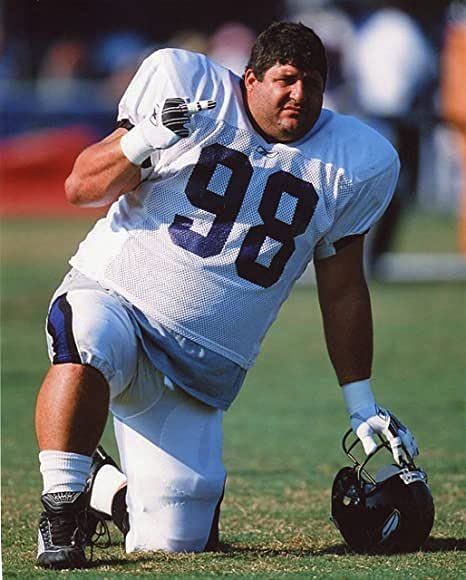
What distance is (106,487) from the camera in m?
4.57

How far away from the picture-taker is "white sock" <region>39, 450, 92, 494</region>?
3.93 meters

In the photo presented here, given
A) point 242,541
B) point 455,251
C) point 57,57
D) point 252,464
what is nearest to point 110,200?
point 242,541

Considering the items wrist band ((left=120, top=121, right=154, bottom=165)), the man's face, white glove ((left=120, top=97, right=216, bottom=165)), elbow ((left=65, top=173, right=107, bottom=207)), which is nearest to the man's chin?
the man's face

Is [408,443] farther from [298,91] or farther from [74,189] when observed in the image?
[74,189]

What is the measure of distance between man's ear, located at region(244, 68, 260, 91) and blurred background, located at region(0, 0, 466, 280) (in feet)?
22.2

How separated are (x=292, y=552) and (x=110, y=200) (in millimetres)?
1138

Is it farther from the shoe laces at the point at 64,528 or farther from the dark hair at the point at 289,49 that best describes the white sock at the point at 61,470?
the dark hair at the point at 289,49

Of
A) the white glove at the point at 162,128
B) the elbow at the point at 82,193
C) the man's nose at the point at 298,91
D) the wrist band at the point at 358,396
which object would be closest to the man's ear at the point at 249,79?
the man's nose at the point at 298,91

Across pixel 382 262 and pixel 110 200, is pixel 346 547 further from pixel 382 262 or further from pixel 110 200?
pixel 382 262

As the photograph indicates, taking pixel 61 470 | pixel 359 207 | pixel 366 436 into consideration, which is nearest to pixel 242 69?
pixel 359 207

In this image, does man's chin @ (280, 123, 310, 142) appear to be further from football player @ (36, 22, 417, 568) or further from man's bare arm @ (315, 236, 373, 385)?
man's bare arm @ (315, 236, 373, 385)

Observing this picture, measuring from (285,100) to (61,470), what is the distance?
4.03 feet

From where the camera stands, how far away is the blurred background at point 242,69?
1179cm

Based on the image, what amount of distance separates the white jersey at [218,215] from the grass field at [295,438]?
642mm
